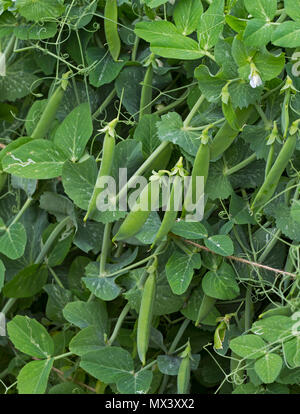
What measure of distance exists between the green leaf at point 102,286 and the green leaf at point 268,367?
240 millimetres

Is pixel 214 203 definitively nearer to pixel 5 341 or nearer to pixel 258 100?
pixel 258 100

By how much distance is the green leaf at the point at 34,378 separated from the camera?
981 millimetres

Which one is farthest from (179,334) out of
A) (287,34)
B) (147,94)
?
(287,34)

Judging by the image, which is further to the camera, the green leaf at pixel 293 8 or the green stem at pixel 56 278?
the green stem at pixel 56 278

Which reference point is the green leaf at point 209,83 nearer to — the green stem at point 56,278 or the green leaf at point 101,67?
the green leaf at point 101,67

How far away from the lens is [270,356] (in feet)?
2.83

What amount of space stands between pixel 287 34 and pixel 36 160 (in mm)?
407

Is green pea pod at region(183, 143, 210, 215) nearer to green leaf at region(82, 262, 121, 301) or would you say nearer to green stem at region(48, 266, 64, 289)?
green leaf at region(82, 262, 121, 301)

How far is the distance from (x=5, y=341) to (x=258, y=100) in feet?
1.98

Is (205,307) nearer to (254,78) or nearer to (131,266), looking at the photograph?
(131,266)

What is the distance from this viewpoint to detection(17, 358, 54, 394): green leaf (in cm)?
98

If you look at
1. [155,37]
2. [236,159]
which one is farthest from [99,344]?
[155,37]

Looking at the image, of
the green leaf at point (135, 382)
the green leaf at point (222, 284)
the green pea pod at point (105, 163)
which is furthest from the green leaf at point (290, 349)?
the green pea pod at point (105, 163)

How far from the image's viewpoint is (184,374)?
0.96m
